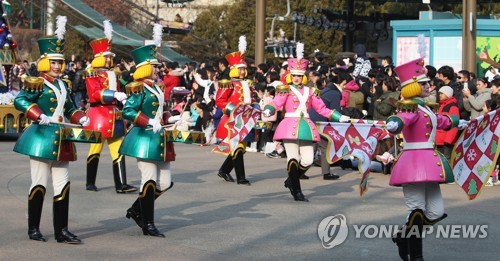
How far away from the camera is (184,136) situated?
10430mm

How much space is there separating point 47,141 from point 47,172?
0.39 metres

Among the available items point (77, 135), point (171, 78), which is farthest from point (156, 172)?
point (171, 78)

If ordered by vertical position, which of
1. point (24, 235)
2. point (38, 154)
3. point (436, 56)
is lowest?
point (24, 235)

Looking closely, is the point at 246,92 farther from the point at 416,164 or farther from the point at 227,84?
the point at 416,164

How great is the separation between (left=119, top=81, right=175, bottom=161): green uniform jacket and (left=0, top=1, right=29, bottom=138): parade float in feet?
33.7

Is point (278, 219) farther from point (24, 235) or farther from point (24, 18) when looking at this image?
point (24, 18)

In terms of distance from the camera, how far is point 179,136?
1045cm

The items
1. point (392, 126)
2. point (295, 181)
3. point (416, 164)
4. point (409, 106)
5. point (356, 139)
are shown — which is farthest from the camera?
point (295, 181)

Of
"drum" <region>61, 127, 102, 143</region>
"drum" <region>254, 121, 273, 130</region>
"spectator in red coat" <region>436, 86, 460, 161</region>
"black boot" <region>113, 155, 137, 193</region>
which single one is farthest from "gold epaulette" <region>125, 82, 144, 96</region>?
"spectator in red coat" <region>436, 86, 460, 161</region>

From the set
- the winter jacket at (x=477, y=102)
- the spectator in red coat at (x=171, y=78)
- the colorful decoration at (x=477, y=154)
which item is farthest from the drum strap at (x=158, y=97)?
the spectator in red coat at (x=171, y=78)

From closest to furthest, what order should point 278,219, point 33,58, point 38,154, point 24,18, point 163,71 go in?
point 38,154, point 278,219, point 163,71, point 33,58, point 24,18

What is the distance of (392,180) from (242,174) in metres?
6.00

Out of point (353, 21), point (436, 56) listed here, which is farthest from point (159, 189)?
point (353, 21)

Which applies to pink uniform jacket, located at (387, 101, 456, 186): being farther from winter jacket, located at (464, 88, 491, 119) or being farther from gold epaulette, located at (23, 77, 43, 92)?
winter jacket, located at (464, 88, 491, 119)
